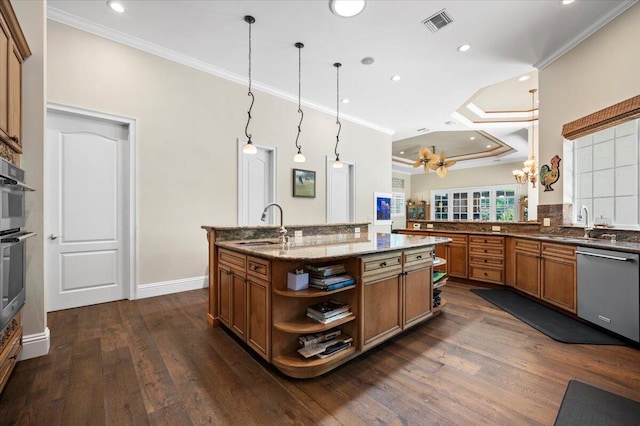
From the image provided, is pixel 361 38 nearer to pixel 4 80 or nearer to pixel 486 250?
pixel 4 80

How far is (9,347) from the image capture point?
5.86ft

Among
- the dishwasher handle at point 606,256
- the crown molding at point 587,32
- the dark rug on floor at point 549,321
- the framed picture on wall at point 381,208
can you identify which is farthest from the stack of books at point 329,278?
the framed picture on wall at point 381,208

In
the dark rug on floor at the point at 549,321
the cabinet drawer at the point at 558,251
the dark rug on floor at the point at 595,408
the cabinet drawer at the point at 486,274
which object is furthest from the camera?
the cabinet drawer at the point at 486,274

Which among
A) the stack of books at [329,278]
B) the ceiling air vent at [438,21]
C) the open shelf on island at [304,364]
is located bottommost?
the open shelf on island at [304,364]

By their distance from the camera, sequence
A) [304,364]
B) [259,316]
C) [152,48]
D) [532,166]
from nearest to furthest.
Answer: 1. [304,364]
2. [259,316]
3. [152,48]
4. [532,166]

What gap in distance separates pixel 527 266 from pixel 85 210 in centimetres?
580

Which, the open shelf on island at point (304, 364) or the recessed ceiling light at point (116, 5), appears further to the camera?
the recessed ceiling light at point (116, 5)

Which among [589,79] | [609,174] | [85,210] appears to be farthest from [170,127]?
[609,174]

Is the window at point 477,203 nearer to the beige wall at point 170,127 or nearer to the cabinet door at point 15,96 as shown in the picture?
the beige wall at point 170,127

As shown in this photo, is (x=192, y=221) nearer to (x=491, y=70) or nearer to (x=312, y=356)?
(x=312, y=356)

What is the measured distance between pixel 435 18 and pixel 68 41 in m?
4.30

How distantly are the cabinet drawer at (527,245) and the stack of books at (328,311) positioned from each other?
9.78 feet

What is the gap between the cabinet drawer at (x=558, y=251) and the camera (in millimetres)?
3023

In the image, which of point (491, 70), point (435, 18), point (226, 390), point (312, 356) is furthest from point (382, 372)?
point (491, 70)
